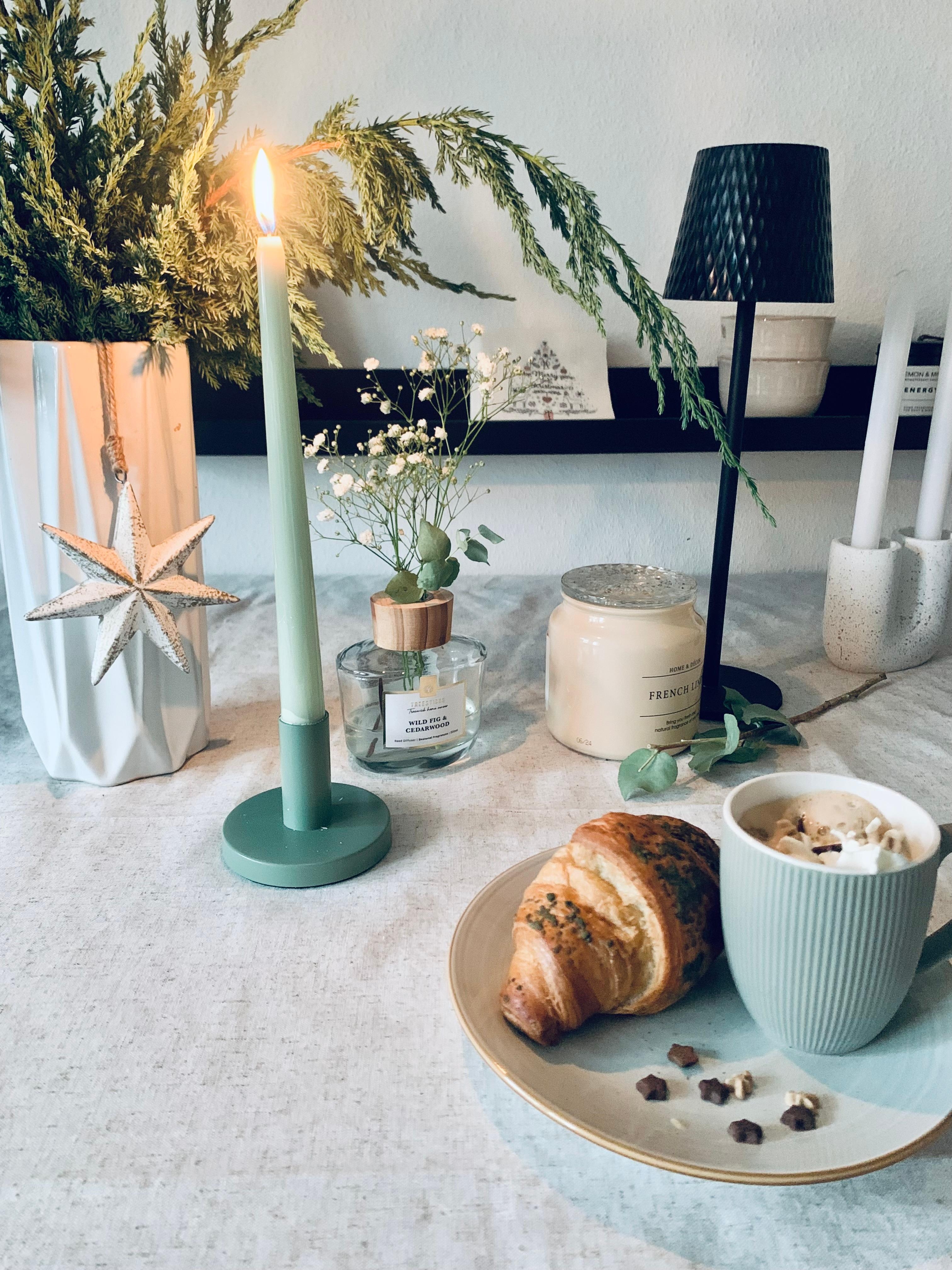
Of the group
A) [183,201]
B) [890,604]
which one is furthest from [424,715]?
[890,604]

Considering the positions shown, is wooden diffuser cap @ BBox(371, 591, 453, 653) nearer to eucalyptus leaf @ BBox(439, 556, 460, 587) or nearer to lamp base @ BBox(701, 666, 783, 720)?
eucalyptus leaf @ BBox(439, 556, 460, 587)

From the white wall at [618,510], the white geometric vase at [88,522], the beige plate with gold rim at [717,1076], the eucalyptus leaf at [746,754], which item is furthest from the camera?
the white wall at [618,510]

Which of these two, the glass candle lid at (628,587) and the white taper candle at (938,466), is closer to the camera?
the glass candle lid at (628,587)

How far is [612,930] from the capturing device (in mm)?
382

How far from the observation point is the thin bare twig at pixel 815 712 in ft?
2.06

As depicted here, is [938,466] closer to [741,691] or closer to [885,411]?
[885,411]

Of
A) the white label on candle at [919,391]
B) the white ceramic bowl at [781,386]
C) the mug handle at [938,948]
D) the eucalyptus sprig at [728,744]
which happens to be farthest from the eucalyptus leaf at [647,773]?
the white label on candle at [919,391]

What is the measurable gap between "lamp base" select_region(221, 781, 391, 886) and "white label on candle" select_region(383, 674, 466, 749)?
2.1 inches

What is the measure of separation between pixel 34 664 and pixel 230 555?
1.63 ft

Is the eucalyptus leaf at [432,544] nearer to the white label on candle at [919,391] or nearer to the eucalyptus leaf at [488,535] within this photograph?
the eucalyptus leaf at [488,535]

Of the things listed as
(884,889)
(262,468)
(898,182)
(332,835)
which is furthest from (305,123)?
(884,889)

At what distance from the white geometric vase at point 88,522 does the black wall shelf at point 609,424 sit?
10.7 inches

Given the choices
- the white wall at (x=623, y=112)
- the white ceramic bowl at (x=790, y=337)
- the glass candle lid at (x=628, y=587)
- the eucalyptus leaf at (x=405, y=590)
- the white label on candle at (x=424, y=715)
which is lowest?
the white label on candle at (x=424, y=715)

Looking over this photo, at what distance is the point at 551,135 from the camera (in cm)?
95
